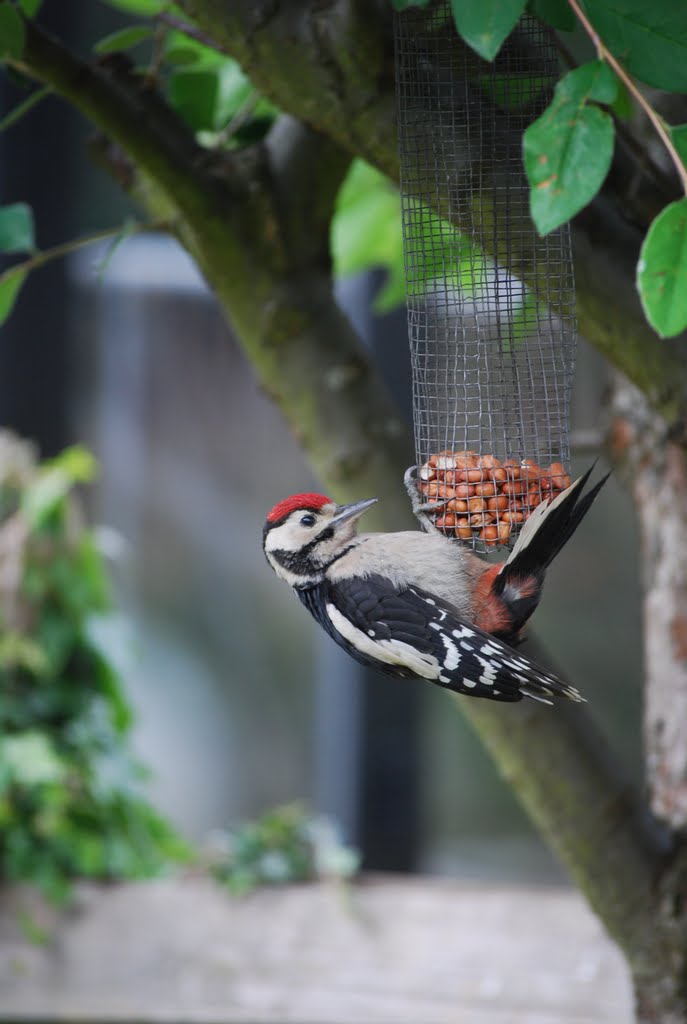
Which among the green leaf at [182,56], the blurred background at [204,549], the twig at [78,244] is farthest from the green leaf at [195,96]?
the blurred background at [204,549]

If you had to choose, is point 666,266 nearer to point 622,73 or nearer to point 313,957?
point 622,73

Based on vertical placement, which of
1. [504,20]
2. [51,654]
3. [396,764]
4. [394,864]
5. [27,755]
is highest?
[504,20]

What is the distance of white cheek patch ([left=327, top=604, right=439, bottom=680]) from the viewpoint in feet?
4.46

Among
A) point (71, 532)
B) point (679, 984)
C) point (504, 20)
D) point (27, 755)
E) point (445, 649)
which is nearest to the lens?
point (504, 20)

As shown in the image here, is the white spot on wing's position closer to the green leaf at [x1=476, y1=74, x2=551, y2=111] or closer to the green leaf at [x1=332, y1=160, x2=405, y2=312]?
the green leaf at [x1=476, y1=74, x2=551, y2=111]

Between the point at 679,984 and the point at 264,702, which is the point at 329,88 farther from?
the point at 264,702

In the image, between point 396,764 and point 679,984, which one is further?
point 396,764

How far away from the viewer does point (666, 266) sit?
95 cm

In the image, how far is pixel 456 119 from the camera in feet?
4.64

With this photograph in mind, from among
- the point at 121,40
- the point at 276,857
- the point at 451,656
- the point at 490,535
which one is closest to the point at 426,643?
the point at 451,656

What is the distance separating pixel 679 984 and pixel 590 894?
0.59ft

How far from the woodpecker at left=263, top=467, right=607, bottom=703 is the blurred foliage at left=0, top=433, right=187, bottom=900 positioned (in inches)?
59.0

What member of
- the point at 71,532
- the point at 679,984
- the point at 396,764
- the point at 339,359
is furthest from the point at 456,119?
the point at 396,764

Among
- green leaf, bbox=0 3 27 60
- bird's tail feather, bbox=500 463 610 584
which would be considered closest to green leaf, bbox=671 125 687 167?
bird's tail feather, bbox=500 463 610 584
